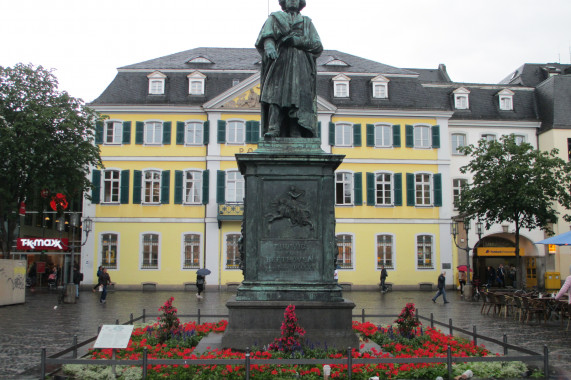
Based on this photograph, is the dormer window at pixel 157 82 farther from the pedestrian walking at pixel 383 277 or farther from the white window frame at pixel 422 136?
the pedestrian walking at pixel 383 277

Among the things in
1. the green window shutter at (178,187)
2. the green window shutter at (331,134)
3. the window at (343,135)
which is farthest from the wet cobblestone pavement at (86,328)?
the window at (343,135)

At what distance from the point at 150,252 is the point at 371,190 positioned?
43.3ft

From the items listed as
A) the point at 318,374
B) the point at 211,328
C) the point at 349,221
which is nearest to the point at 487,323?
the point at 211,328

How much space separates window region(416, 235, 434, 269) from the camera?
35.3 m

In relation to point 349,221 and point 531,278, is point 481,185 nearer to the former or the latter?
point 349,221

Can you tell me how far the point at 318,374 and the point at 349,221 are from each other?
2808 cm

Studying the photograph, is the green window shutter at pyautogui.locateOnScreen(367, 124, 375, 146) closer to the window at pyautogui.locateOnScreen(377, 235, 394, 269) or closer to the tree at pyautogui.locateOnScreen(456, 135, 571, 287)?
the window at pyautogui.locateOnScreen(377, 235, 394, 269)

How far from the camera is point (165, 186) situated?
34875 mm

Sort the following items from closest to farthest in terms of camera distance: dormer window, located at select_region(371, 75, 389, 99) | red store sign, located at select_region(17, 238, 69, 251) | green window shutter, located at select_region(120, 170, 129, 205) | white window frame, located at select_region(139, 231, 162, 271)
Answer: red store sign, located at select_region(17, 238, 69, 251) < white window frame, located at select_region(139, 231, 162, 271) < green window shutter, located at select_region(120, 170, 129, 205) < dormer window, located at select_region(371, 75, 389, 99)

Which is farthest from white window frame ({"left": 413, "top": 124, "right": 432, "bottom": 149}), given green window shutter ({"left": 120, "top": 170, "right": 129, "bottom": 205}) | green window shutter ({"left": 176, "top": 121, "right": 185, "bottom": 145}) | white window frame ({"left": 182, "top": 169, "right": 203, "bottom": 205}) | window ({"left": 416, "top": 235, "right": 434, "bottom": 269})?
green window shutter ({"left": 120, "top": 170, "right": 129, "bottom": 205})

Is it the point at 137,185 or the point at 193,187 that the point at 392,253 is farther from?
the point at 137,185

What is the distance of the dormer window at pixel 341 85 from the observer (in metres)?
37.0

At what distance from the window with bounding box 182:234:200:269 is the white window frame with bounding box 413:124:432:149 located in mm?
14062

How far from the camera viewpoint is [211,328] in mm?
11594
